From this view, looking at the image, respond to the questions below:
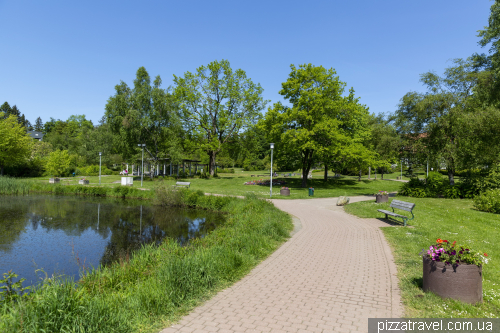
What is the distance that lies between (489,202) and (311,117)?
16.3m

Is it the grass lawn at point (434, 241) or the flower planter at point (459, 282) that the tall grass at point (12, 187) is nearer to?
the grass lawn at point (434, 241)

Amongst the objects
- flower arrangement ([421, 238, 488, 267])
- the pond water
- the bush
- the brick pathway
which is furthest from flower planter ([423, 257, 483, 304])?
the bush

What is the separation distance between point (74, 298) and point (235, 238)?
5.03 metres

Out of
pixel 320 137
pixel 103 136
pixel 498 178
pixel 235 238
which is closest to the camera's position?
pixel 235 238

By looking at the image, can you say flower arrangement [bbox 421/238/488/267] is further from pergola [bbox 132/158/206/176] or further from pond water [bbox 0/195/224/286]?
pergola [bbox 132/158/206/176]

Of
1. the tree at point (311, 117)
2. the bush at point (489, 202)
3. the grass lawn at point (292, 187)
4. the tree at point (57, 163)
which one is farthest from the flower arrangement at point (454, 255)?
the tree at point (57, 163)

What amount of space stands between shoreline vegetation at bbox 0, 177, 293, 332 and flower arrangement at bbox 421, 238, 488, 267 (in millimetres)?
3672

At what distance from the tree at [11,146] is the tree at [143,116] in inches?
514

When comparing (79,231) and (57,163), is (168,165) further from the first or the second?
(79,231)

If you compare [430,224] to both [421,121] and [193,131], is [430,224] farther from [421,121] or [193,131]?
[193,131]

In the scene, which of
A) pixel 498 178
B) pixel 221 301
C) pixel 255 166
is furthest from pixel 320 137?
pixel 255 166

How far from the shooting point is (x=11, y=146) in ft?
134

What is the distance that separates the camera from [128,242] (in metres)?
11.9

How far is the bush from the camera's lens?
16.0 meters
